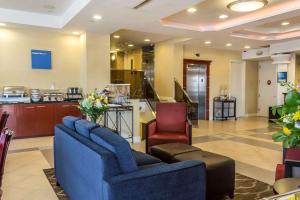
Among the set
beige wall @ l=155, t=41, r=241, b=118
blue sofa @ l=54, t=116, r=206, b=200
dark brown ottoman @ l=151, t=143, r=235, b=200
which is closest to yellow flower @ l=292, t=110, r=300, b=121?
blue sofa @ l=54, t=116, r=206, b=200

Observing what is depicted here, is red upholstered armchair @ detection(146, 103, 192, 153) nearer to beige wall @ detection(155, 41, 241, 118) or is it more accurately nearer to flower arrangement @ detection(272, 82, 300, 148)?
flower arrangement @ detection(272, 82, 300, 148)

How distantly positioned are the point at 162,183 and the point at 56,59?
6434 mm

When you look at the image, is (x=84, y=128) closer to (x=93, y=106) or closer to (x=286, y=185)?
(x=93, y=106)

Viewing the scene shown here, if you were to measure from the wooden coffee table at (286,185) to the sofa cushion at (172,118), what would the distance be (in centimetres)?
283

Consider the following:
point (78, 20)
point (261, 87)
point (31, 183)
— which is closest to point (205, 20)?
point (78, 20)

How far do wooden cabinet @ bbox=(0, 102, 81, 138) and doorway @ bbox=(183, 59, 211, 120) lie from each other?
4.66m

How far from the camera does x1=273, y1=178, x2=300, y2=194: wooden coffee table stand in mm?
1946

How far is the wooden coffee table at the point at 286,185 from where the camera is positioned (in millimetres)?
1946

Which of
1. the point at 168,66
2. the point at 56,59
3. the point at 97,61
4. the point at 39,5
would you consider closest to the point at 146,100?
the point at 97,61

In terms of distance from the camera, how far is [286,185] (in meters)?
2.04

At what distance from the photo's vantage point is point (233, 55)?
11.1 metres

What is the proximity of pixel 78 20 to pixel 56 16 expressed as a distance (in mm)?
1043

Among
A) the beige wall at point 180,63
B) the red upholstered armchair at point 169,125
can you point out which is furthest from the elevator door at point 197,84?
the red upholstered armchair at point 169,125

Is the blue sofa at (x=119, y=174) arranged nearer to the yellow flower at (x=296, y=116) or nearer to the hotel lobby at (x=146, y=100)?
the hotel lobby at (x=146, y=100)
